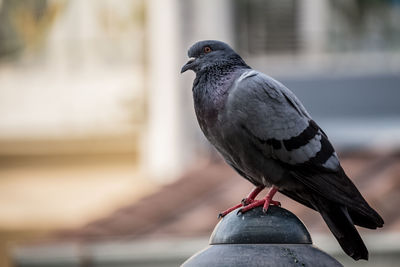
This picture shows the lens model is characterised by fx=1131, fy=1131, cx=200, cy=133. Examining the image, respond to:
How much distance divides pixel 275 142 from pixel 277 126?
0.06 m

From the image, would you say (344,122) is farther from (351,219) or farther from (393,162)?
(351,219)

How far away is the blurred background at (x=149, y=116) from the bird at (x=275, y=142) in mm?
3915

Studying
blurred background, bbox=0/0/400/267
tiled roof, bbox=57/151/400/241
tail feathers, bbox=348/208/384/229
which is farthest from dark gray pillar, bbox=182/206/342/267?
tiled roof, bbox=57/151/400/241

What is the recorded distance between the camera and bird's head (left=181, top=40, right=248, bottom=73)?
162 inches

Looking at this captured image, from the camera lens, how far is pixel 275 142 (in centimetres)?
398

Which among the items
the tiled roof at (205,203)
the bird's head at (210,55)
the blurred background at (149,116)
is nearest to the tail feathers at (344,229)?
the bird's head at (210,55)

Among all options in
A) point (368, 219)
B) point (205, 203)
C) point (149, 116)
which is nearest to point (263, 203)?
point (368, 219)

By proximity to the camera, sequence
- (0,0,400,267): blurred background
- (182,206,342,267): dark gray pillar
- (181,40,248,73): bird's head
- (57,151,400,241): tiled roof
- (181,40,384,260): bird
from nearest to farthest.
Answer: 1. (182,206,342,267): dark gray pillar
2. (181,40,384,260): bird
3. (181,40,248,73): bird's head
4. (57,151,400,241): tiled roof
5. (0,0,400,267): blurred background

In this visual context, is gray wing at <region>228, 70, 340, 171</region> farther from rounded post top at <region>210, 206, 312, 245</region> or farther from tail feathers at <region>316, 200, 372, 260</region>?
rounded post top at <region>210, 206, 312, 245</region>

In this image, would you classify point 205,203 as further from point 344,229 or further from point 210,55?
point 344,229

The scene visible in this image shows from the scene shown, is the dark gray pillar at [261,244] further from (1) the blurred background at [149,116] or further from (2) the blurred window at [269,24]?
(2) the blurred window at [269,24]

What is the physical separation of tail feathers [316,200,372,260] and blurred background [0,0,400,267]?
3.95 meters

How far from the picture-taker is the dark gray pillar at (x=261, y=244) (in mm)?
3555

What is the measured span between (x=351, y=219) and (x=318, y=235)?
4.28 meters
